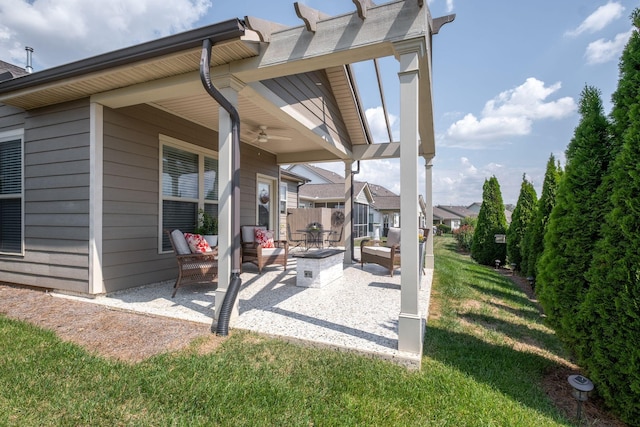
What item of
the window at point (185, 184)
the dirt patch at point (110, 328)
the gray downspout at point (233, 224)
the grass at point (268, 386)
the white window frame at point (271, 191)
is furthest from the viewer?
the white window frame at point (271, 191)

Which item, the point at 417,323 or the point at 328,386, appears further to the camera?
the point at 417,323

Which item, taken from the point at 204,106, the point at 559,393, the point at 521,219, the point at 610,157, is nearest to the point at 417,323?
the point at 559,393

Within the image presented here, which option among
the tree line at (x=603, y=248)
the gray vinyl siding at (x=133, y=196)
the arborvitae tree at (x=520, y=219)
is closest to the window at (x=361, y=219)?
the arborvitae tree at (x=520, y=219)

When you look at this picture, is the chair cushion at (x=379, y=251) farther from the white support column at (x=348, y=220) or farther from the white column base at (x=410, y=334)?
the white column base at (x=410, y=334)

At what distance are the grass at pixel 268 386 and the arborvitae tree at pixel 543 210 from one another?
4.10m

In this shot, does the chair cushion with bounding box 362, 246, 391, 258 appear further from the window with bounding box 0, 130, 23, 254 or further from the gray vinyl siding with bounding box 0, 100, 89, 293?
the window with bounding box 0, 130, 23, 254

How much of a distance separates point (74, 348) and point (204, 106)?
12.3 feet

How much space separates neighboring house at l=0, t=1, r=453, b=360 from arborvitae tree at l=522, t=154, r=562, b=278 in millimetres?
2440

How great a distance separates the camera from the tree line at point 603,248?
2057 mm

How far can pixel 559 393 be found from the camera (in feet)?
8.18

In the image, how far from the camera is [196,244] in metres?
5.02

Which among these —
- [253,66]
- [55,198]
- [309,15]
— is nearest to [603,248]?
[309,15]

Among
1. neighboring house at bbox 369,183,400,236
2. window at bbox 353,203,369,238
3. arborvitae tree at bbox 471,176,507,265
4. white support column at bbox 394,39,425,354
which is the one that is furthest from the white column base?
neighboring house at bbox 369,183,400,236

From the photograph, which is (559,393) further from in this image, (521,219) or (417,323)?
(521,219)
